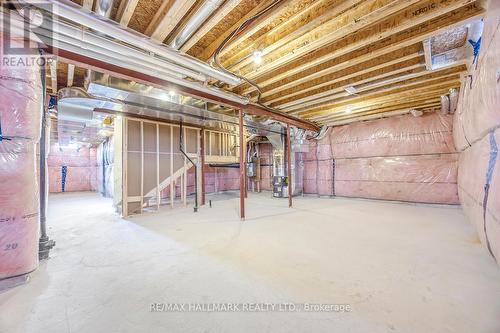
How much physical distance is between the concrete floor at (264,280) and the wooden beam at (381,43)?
8.04 feet

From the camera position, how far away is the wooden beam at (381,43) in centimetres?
202

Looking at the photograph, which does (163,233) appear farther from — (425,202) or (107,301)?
(425,202)

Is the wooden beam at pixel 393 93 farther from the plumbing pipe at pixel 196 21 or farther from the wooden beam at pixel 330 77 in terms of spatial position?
the plumbing pipe at pixel 196 21

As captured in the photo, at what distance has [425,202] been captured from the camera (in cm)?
495

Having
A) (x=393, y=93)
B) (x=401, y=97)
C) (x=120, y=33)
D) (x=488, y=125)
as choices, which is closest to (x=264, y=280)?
(x=120, y=33)

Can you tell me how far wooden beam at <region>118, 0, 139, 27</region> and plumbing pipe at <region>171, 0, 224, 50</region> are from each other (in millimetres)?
432

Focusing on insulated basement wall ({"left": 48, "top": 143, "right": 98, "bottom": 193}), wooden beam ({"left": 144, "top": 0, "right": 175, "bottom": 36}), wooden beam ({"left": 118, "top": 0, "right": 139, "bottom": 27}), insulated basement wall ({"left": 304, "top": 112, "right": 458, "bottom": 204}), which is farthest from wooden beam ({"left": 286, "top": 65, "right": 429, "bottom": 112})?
insulated basement wall ({"left": 48, "top": 143, "right": 98, "bottom": 193})

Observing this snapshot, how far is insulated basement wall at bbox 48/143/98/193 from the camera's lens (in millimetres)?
9078

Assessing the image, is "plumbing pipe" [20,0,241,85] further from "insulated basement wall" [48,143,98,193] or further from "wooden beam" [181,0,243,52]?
"insulated basement wall" [48,143,98,193]

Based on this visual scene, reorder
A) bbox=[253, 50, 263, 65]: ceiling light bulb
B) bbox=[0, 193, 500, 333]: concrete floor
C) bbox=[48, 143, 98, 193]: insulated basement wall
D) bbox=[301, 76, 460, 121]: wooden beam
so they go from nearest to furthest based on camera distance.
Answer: bbox=[0, 193, 500, 333]: concrete floor
bbox=[253, 50, 263, 65]: ceiling light bulb
bbox=[301, 76, 460, 121]: wooden beam
bbox=[48, 143, 98, 193]: insulated basement wall

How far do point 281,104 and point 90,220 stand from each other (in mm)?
4695

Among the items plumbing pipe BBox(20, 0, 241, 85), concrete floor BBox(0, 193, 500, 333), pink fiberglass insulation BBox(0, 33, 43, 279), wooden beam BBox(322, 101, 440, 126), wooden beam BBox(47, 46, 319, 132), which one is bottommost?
concrete floor BBox(0, 193, 500, 333)

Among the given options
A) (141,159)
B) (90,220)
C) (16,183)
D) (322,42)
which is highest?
(322,42)

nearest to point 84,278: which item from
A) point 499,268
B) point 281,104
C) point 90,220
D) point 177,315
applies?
point 177,315
